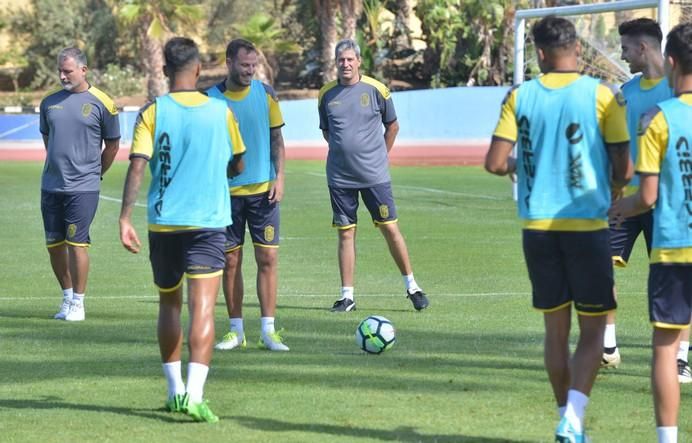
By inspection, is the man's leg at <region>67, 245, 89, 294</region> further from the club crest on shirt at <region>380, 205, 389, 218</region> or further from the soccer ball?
the soccer ball

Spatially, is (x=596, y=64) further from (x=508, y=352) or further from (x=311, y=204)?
(x=508, y=352)

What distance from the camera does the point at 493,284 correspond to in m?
13.3

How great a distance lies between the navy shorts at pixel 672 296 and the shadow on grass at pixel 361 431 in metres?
1.09

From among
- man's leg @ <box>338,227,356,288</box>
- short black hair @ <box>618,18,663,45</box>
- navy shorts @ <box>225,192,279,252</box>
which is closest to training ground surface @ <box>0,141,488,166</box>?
man's leg @ <box>338,227,356,288</box>

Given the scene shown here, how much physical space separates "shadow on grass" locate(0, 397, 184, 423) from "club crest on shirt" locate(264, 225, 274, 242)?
7.89 ft

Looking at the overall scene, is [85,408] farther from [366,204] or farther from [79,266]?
[366,204]

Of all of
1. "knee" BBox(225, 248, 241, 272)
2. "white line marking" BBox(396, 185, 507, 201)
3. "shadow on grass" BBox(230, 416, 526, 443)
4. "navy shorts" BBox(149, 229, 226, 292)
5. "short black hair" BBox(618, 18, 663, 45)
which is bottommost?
"white line marking" BBox(396, 185, 507, 201)

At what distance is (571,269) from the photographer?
623 centimetres

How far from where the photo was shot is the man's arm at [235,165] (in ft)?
24.3

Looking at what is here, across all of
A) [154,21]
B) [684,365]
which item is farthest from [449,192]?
[154,21]

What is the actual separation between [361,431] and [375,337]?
2.31 meters

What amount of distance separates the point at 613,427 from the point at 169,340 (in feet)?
8.32

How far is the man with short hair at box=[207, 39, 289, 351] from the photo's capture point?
949cm

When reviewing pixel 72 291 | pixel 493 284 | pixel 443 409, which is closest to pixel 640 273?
pixel 493 284
